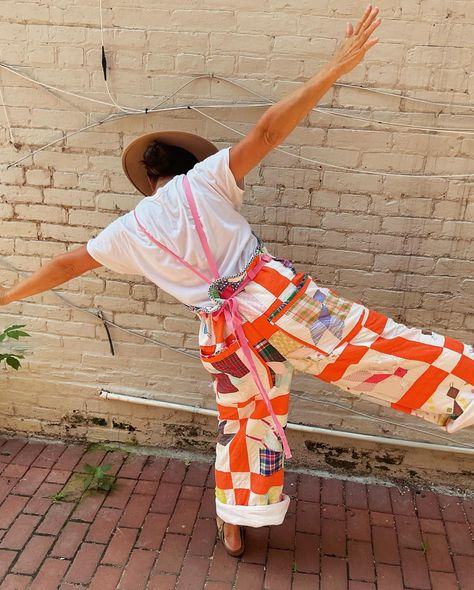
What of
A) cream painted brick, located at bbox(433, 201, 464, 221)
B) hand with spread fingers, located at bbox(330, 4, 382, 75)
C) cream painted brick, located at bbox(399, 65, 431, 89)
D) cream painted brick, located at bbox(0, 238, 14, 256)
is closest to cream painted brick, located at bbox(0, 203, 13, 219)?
cream painted brick, located at bbox(0, 238, 14, 256)

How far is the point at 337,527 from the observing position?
2895 mm

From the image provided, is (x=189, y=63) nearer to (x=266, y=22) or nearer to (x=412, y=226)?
(x=266, y=22)

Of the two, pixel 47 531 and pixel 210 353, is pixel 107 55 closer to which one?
pixel 210 353

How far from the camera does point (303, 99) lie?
201 centimetres

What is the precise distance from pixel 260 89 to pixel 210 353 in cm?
129

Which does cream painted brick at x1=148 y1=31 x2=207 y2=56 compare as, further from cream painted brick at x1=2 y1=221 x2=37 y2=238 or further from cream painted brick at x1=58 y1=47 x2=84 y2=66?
cream painted brick at x1=2 y1=221 x2=37 y2=238

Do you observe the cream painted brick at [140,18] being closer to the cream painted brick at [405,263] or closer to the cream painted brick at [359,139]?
the cream painted brick at [359,139]

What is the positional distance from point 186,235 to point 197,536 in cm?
152

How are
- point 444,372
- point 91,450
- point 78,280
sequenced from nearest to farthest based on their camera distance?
point 444,372, point 78,280, point 91,450

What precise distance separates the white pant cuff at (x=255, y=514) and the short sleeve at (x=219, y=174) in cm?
136

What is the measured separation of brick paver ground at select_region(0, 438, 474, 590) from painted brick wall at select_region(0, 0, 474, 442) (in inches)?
17.9

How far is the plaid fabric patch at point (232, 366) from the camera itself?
2.41 meters

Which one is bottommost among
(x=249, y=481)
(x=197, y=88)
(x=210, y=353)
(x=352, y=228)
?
(x=249, y=481)

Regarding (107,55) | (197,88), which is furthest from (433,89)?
(107,55)
